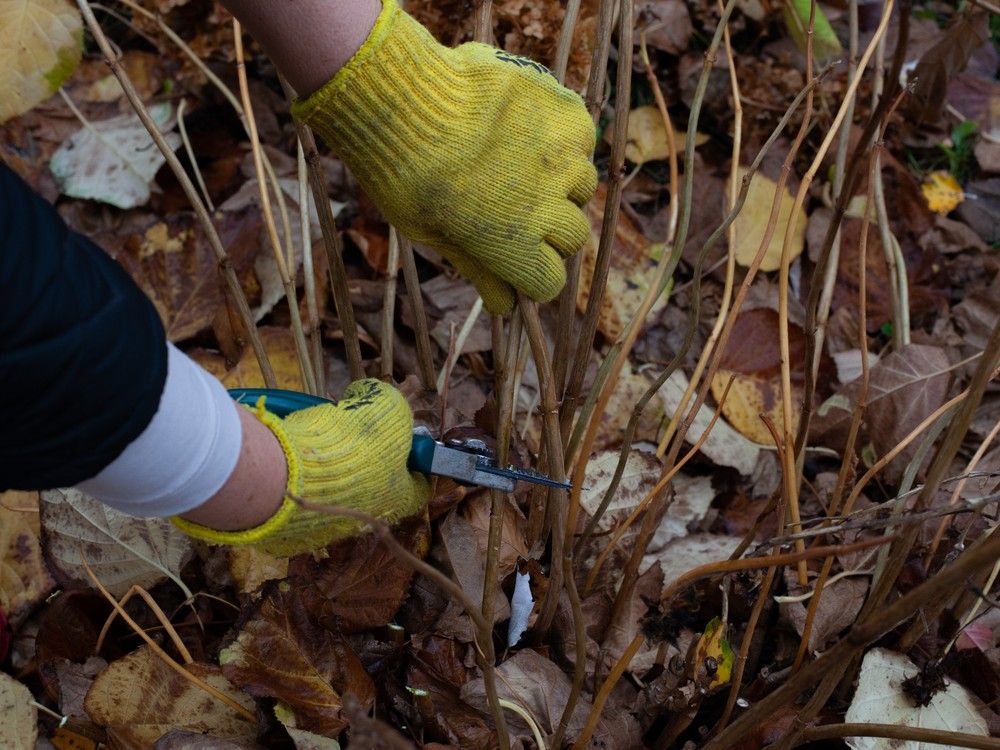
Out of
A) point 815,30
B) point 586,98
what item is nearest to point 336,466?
point 586,98

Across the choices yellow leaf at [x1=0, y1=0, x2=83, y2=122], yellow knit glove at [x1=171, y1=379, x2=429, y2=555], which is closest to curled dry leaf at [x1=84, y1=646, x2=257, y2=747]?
yellow knit glove at [x1=171, y1=379, x2=429, y2=555]

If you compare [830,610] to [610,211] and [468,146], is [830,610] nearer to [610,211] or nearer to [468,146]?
[610,211]

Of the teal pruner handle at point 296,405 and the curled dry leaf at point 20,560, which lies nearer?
the teal pruner handle at point 296,405

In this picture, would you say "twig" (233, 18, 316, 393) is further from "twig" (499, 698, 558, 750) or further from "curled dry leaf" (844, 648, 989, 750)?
"curled dry leaf" (844, 648, 989, 750)

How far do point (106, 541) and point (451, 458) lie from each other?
580 mm

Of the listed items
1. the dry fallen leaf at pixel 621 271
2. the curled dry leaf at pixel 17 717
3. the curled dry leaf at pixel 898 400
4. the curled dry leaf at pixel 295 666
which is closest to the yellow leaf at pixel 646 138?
the dry fallen leaf at pixel 621 271

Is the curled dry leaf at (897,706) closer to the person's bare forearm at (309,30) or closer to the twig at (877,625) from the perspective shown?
the twig at (877,625)

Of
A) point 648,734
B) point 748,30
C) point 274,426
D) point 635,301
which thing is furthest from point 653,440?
point 748,30

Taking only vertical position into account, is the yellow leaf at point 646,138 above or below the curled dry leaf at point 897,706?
above

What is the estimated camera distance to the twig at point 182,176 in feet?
3.41

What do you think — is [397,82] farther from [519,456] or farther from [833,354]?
[833,354]

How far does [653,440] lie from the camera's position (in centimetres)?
157

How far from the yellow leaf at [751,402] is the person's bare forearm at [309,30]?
96 centimetres

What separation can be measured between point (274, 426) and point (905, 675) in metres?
0.84
